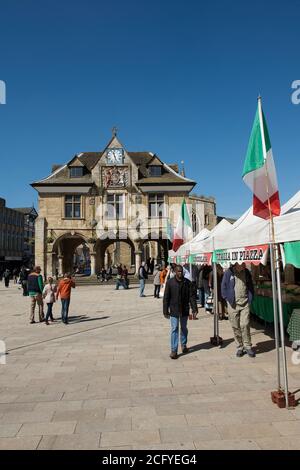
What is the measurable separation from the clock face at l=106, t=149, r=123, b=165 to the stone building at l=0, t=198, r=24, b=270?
36.3 meters

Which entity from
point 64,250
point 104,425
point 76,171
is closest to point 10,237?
point 64,250

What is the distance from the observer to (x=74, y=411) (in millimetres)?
4695

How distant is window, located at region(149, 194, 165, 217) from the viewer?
3494 cm

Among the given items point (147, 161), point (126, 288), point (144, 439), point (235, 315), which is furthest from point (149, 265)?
point (144, 439)

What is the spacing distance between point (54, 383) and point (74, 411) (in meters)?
1.33

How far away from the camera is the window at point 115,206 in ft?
115

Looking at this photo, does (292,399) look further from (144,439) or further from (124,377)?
(124,377)

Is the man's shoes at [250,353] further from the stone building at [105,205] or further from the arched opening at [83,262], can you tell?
the arched opening at [83,262]

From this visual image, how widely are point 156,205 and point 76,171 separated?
331 inches

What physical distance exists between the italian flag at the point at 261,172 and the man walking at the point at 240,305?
2191 millimetres

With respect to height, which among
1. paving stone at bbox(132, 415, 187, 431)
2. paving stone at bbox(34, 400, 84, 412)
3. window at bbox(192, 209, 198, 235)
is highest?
window at bbox(192, 209, 198, 235)

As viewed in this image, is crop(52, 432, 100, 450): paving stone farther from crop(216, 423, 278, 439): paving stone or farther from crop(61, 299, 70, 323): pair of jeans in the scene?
crop(61, 299, 70, 323): pair of jeans

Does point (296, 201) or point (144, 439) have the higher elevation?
point (296, 201)

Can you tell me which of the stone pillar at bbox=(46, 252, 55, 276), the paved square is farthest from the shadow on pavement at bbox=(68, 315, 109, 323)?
the stone pillar at bbox=(46, 252, 55, 276)
